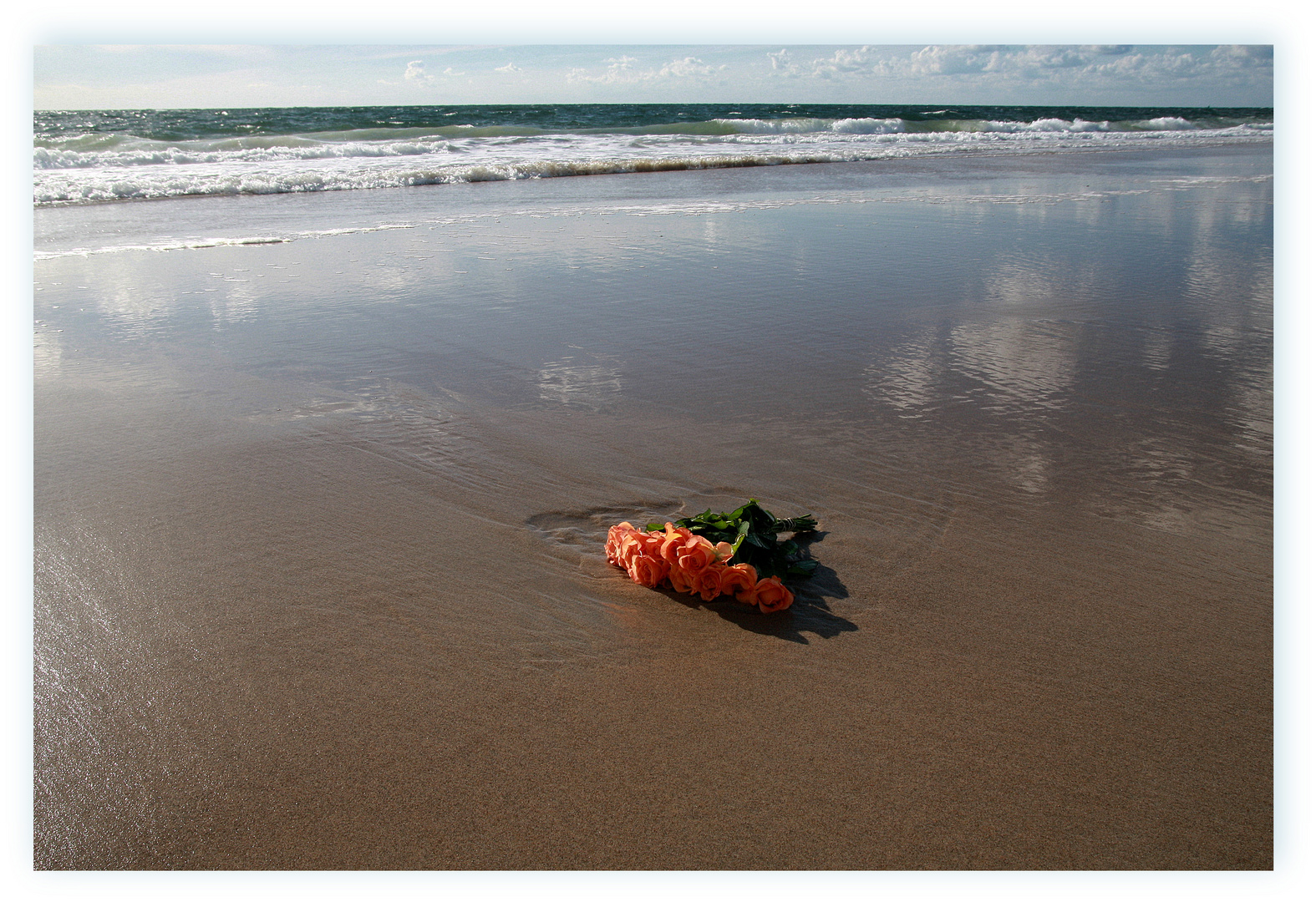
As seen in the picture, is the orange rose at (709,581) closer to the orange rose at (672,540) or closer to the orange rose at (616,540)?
the orange rose at (672,540)

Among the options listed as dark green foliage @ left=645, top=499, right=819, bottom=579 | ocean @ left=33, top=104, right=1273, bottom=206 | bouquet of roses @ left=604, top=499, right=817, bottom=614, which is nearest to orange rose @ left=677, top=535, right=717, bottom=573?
bouquet of roses @ left=604, top=499, right=817, bottom=614

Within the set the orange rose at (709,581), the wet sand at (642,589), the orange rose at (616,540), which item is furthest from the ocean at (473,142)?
the orange rose at (709,581)

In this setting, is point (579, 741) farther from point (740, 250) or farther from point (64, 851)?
point (740, 250)

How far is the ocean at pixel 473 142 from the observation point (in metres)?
15.8

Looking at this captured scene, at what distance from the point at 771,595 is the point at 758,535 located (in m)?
0.32

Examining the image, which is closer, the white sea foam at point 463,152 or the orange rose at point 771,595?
the orange rose at point 771,595

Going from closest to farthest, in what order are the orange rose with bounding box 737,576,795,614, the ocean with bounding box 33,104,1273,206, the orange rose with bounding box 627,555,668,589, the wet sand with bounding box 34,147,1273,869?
the wet sand with bounding box 34,147,1273,869 < the orange rose with bounding box 737,576,795,614 < the orange rose with bounding box 627,555,668,589 < the ocean with bounding box 33,104,1273,206

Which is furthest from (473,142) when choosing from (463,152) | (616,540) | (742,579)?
(742,579)

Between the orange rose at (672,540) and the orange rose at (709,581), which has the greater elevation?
the orange rose at (672,540)

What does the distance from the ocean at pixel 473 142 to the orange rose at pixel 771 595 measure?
28.9ft

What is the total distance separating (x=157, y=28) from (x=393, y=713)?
232cm

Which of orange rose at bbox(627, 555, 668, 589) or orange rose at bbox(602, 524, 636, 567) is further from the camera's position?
orange rose at bbox(602, 524, 636, 567)

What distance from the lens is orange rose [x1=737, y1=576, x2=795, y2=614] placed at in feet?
8.80

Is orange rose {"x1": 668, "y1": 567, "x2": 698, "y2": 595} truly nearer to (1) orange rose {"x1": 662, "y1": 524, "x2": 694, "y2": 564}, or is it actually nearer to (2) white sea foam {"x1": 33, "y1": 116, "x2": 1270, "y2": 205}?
(1) orange rose {"x1": 662, "y1": 524, "x2": 694, "y2": 564}
